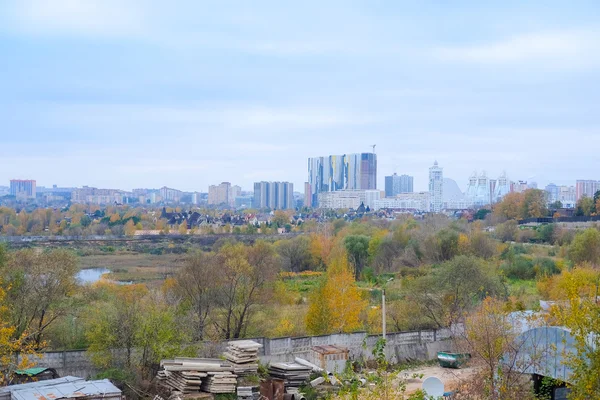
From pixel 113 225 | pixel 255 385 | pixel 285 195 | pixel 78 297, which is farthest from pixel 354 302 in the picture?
pixel 285 195

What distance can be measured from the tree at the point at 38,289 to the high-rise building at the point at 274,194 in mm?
152033

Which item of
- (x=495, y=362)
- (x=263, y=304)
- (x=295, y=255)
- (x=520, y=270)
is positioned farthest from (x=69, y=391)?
(x=295, y=255)

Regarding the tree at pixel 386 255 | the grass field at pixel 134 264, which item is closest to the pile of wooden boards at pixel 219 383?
the grass field at pixel 134 264

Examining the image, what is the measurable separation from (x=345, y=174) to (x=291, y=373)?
162 metres

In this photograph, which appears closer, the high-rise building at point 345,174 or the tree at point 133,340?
the tree at point 133,340

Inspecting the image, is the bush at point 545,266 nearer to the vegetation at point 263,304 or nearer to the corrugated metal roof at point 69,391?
the vegetation at point 263,304

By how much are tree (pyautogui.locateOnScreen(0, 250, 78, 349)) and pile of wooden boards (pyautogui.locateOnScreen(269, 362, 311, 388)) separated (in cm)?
617

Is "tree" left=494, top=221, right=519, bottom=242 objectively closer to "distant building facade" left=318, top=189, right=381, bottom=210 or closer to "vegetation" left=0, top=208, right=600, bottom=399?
"vegetation" left=0, top=208, right=600, bottom=399

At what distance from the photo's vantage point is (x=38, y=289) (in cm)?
1691

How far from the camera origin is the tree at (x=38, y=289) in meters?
16.3

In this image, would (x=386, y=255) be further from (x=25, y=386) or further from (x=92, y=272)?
(x=25, y=386)

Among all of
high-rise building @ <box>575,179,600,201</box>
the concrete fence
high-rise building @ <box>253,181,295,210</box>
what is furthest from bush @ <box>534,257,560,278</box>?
high-rise building @ <box>253,181,295,210</box>

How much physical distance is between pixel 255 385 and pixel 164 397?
1.74 meters

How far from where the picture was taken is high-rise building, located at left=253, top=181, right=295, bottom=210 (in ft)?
561
